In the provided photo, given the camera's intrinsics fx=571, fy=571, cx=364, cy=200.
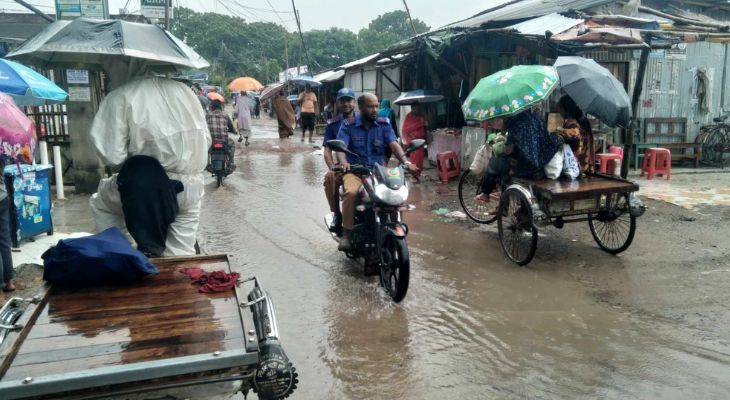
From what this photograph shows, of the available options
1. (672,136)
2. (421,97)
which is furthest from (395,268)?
(672,136)

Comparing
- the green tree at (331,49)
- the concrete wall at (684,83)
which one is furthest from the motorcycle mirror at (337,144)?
the green tree at (331,49)

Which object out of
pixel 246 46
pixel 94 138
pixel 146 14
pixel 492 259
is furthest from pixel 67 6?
pixel 246 46

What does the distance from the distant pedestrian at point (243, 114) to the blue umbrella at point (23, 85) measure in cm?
1166

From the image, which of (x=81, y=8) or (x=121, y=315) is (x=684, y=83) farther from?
(x=121, y=315)

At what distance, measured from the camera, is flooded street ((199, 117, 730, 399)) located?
12.2 ft

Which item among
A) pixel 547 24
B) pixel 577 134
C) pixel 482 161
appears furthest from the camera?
pixel 547 24

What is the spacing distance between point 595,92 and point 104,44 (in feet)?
16.6

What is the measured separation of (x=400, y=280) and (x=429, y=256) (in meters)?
1.74

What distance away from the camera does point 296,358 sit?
411 centimetres

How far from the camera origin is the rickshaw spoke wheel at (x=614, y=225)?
6148mm

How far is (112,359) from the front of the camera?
7.60ft

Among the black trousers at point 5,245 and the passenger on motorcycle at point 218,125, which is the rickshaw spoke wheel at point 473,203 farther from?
the black trousers at point 5,245

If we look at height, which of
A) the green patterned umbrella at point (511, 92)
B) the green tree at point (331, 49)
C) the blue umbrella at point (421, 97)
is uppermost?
the green tree at point (331, 49)

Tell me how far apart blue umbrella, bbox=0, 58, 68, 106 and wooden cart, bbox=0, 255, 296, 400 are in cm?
386
